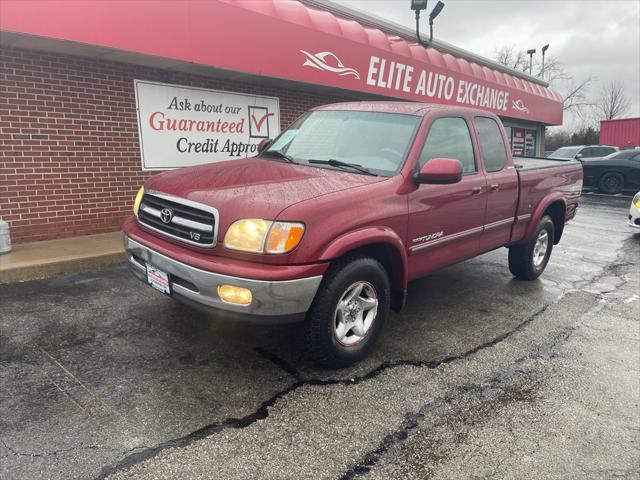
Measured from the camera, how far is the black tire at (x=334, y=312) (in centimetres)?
301

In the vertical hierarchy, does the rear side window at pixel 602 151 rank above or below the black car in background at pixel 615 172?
above

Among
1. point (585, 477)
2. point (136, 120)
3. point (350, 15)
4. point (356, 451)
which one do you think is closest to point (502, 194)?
point (585, 477)

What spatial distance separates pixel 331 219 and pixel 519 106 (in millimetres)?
15497

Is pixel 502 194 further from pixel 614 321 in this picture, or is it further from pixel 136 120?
pixel 136 120

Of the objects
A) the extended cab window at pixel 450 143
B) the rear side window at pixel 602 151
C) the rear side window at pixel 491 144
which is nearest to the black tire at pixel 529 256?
the rear side window at pixel 491 144

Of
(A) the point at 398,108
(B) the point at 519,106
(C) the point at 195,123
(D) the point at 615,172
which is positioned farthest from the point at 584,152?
(A) the point at 398,108

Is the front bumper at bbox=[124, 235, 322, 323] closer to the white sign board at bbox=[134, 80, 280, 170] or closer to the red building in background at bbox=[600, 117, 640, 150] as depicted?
the white sign board at bbox=[134, 80, 280, 170]

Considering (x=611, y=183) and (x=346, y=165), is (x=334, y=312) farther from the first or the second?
(x=611, y=183)

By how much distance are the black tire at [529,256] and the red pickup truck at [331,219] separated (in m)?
0.96

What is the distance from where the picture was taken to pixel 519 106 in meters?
16.1

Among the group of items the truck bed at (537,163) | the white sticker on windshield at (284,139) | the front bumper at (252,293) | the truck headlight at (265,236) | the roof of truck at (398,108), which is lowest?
the front bumper at (252,293)

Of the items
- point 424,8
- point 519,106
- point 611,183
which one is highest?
point 424,8

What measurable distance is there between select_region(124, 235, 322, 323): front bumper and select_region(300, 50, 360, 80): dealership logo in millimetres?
6071

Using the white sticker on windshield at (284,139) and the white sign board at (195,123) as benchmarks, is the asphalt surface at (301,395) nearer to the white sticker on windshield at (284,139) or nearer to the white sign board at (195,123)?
the white sticker on windshield at (284,139)
